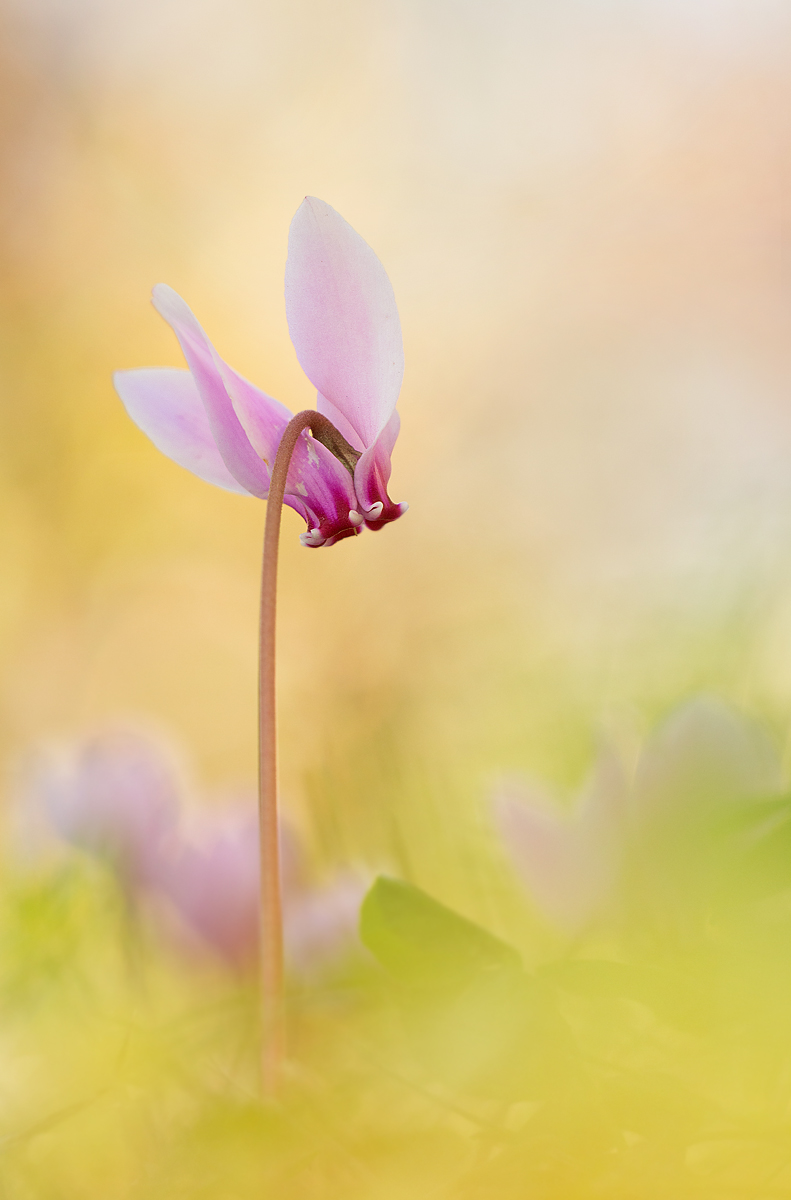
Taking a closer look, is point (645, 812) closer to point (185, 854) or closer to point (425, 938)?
point (425, 938)

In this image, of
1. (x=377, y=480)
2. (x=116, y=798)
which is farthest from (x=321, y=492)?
(x=116, y=798)

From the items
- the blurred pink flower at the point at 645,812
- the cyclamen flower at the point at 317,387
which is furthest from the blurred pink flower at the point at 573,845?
the cyclamen flower at the point at 317,387

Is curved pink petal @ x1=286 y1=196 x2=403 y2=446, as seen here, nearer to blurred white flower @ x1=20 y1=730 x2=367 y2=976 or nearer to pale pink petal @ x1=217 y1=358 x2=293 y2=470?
pale pink petal @ x1=217 y1=358 x2=293 y2=470

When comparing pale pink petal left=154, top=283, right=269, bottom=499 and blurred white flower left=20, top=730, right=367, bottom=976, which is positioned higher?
pale pink petal left=154, top=283, right=269, bottom=499

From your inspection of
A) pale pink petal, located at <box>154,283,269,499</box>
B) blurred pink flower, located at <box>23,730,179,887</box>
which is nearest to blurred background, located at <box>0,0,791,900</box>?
blurred pink flower, located at <box>23,730,179,887</box>

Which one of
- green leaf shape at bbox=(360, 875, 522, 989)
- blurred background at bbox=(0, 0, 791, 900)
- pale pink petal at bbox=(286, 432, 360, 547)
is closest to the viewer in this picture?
green leaf shape at bbox=(360, 875, 522, 989)

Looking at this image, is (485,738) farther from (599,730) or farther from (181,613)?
(181,613)
